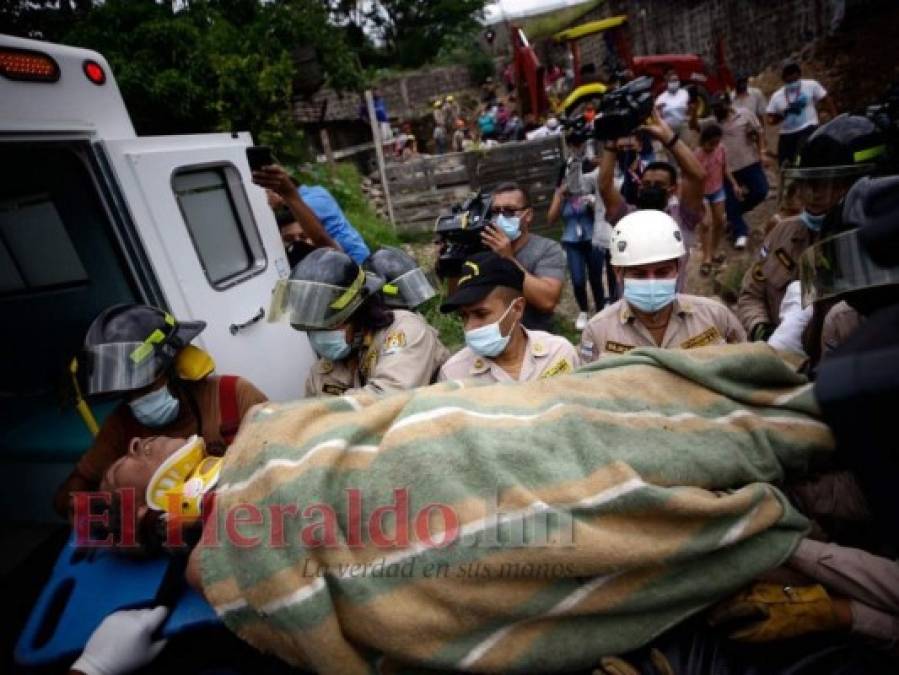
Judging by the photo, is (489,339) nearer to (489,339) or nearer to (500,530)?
(489,339)

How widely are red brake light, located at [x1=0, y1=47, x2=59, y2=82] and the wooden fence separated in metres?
7.80

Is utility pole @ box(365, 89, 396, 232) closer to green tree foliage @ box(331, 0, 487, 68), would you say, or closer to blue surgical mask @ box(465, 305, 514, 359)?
blue surgical mask @ box(465, 305, 514, 359)

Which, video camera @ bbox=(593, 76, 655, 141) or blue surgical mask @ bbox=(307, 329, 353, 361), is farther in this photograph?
video camera @ bbox=(593, 76, 655, 141)

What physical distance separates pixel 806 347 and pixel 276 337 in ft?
10.5

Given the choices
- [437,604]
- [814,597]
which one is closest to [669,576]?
[814,597]

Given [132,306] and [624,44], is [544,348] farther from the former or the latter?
[624,44]

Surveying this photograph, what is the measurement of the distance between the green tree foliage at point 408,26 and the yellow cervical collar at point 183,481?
1237 inches

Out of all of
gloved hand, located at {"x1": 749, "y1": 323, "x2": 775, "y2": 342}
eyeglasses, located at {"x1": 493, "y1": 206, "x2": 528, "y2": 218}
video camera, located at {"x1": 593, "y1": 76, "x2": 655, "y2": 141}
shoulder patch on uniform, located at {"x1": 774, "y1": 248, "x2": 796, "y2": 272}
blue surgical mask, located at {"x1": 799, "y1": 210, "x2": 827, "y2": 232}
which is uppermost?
video camera, located at {"x1": 593, "y1": 76, "x2": 655, "y2": 141}

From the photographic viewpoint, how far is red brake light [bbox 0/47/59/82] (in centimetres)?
211

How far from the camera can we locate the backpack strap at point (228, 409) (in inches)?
84.2

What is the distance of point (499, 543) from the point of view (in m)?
0.97

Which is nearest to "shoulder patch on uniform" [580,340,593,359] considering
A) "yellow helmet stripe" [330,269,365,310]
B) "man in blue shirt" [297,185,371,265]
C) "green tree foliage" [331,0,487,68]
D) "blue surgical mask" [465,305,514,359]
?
"blue surgical mask" [465,305,514,359]

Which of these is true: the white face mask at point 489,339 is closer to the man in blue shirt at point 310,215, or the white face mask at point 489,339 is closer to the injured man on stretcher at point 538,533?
the injured man on stretcher at point 538,533

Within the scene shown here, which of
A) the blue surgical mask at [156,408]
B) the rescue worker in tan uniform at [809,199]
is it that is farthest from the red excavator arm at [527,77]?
the blue surgical mask at [156,408]
